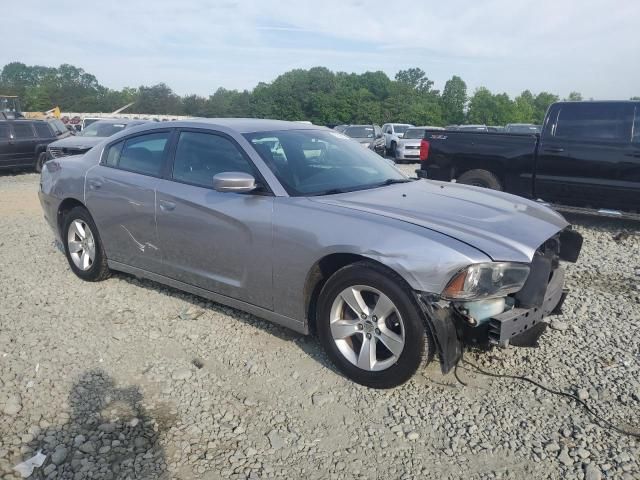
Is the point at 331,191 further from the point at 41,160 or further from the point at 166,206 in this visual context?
the point at 41,160

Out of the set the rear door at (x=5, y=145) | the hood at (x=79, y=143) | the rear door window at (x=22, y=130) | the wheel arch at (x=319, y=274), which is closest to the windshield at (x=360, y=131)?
the rear door window at (x=22, y=130)

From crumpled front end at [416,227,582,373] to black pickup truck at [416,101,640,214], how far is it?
4.42 metres

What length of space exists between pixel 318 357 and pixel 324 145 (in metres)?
1.73

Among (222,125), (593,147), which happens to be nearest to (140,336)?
(222,125)

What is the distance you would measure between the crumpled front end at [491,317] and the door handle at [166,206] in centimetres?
217

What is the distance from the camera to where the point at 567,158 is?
749cm

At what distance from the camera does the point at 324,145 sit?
4.34m

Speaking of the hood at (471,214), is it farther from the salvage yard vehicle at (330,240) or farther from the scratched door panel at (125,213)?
the scratched door panel at (125,213)

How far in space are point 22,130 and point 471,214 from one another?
626 inches

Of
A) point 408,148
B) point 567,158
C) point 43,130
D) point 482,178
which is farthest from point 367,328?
point 408,148

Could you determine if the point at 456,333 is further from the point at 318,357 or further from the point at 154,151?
the point at 154,151

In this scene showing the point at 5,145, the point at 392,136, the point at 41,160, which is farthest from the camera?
the point at 392,136

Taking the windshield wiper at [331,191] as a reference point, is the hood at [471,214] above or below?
below

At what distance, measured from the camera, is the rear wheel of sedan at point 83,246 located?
5.08m
